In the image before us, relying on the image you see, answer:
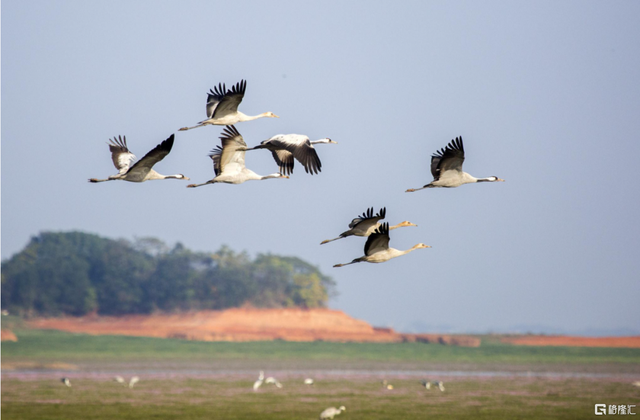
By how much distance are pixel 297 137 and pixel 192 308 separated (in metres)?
68.3

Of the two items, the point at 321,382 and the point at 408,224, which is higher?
Answer: the point at 408,224

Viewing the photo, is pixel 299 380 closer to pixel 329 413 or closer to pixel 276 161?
pixel 329 413

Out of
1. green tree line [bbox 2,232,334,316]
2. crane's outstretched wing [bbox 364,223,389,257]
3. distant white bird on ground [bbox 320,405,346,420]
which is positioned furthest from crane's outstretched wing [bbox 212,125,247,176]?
green tree line [bbox 2,232,334,316]

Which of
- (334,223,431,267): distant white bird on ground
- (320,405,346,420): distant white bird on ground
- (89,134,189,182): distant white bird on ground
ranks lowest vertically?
(320,405,346,420): distant white bird on ground

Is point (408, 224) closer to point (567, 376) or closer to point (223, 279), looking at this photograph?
point (567, 376)

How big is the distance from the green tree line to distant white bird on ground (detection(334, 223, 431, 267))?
6865cm

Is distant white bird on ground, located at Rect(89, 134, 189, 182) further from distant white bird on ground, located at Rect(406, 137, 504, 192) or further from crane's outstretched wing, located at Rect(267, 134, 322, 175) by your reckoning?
distant white bird on ground, located at Rect(406, 137, 504, 192)

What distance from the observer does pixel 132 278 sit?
86688 mm

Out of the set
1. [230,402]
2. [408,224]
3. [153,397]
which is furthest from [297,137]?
[153,397]

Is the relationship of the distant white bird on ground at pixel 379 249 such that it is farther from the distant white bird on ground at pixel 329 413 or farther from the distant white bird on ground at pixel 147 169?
the distant white bird on ground at pixel 329 413

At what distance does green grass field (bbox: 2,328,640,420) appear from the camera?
33.7 m

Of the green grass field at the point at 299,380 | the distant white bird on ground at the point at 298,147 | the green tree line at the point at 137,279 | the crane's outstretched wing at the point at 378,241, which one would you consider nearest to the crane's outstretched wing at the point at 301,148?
the distant white bird on ground at the point at 298,147

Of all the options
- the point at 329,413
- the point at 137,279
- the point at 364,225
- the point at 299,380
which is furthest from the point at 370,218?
the point at 137,279

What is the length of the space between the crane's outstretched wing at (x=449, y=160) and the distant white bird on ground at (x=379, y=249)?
6.45 ft
